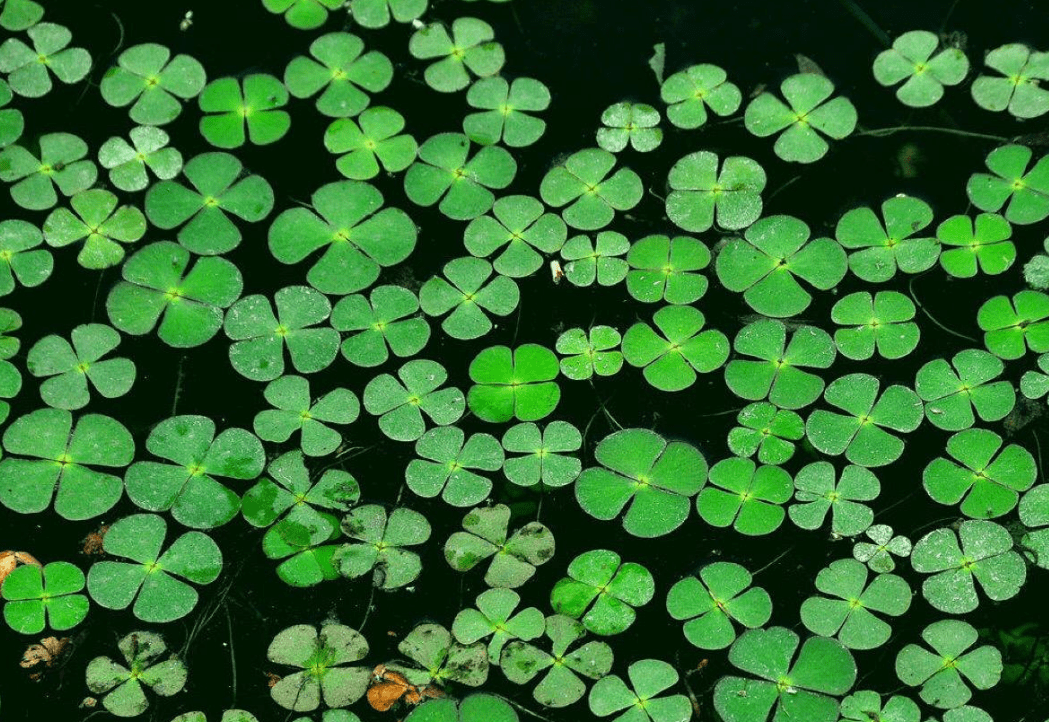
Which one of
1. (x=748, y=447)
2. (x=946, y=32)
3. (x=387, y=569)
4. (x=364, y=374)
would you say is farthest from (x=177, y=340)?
(x=946, y=32)

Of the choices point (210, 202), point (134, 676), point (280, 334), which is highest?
point (210, 202)

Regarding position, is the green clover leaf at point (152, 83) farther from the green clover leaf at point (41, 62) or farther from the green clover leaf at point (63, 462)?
the green clover leaf at point (63, 462)

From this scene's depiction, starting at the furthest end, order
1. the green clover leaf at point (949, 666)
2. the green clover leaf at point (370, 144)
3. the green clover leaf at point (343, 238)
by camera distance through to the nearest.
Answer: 1. the green clover leaf at point (370, 144)
2. the green clover leaf at point (343, 238)
3. the green clover leaf at point (949, 666)

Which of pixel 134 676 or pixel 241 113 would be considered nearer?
pixel 134 676

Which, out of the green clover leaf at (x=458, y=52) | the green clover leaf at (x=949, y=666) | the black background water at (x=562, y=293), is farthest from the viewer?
the green clover leaf at (x=458, y=52)

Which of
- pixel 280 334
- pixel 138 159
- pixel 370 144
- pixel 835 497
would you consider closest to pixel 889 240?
pixel 835 497

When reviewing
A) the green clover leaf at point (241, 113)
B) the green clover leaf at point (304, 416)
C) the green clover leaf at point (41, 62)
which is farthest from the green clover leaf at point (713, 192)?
the green clover leaf at point (41, 62)

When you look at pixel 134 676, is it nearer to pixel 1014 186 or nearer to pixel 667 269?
pixel 667 269

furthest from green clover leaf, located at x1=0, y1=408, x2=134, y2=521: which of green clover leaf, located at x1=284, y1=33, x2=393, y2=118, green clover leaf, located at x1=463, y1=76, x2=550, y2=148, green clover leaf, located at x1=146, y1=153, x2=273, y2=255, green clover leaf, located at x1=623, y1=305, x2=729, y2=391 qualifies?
green clover leaf, located at x1=623, y1=305, x2=729, y2=391
